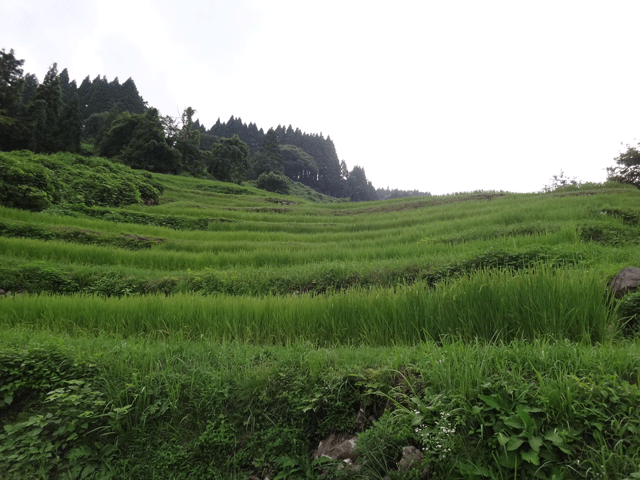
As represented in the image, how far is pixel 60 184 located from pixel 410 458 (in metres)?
17.4

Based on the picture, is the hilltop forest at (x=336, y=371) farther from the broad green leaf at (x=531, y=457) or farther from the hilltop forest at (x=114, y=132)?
the hilltop forest at (x=114, y=132)

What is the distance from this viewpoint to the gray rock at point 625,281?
3.70m

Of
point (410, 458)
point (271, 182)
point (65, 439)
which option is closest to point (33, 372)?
point (65, 439)

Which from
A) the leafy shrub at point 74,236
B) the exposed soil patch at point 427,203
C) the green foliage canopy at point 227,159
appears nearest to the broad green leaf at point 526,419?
the leafy shrub at point 74,236

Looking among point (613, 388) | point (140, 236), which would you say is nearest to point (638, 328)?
point (613, 388)

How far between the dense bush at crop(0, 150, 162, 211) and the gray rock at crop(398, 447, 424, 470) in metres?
14.9

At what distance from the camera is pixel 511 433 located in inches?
65.1

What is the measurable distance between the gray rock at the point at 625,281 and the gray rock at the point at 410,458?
3.50m

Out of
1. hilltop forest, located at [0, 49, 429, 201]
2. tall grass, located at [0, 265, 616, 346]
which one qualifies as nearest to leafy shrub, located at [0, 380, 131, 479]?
tall grass, located at [0, 265, 616, 346]

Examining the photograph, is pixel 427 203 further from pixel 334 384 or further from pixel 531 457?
pixel 531 457

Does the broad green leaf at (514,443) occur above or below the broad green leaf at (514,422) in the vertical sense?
below

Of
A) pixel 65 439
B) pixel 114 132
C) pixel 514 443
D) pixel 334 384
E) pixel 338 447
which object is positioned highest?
pixel 114 132

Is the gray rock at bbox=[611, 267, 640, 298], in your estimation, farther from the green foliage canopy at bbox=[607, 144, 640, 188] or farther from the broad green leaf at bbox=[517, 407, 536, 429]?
the green foliage canopy at bbox=[607, 144, 640, 188]

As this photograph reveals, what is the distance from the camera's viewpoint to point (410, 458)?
68.2 inches
